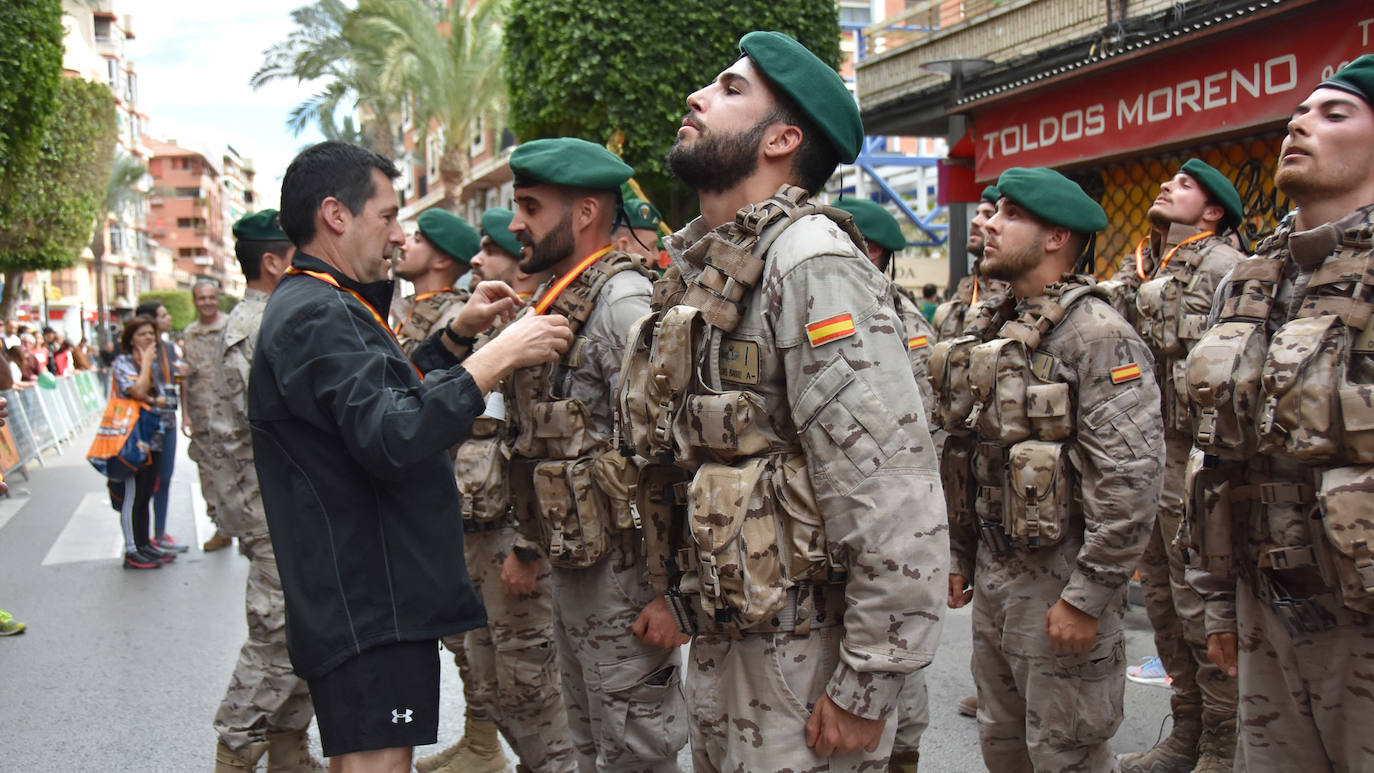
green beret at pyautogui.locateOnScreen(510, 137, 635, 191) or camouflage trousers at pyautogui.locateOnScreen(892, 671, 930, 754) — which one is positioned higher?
green beret at pyautogui.locateOnScreen(510, 137, 635, 191)

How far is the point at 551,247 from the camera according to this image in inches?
148

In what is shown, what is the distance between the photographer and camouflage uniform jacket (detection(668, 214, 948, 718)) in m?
2.15

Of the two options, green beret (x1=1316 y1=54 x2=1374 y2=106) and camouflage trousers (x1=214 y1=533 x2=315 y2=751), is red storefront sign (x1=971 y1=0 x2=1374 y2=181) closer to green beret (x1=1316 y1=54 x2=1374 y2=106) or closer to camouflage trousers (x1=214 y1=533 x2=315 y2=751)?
green beret (x1=1316 y1=54 x2=1374 y2=106)

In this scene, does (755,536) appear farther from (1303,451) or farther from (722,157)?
(1303,451)

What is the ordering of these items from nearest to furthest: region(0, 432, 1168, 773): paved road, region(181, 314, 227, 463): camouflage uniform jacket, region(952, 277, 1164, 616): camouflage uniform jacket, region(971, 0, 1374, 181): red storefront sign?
region(952, 277, 1164, 616): camouflage uniform jacket → region(0, 432, 1168, 773): paved road → region(971, 0, 1374, 181): red storefront sign → region(181, 314, 227, 463): camouflage uniform jacket

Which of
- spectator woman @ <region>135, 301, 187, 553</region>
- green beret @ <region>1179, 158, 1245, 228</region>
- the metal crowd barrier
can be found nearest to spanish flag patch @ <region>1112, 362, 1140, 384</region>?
green beret @ <region>1179, 158, 1245, 228</region>

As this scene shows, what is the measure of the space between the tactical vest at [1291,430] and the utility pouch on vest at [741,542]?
125 cm

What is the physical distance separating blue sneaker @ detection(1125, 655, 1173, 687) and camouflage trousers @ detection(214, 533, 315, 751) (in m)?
4.16

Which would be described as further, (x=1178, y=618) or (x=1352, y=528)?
(x=1178, y=618)

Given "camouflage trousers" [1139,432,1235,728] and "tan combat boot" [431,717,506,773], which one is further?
"tan combat boot" [431,717,506,773]

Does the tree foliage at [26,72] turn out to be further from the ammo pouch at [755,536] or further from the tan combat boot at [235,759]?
the ammo pouch at [755,536]

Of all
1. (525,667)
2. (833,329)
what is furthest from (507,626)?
(833,329)

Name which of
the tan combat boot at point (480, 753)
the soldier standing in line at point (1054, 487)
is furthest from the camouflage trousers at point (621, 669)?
the tan combat boot at point (480, 753)

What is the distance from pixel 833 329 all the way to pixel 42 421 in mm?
18581
